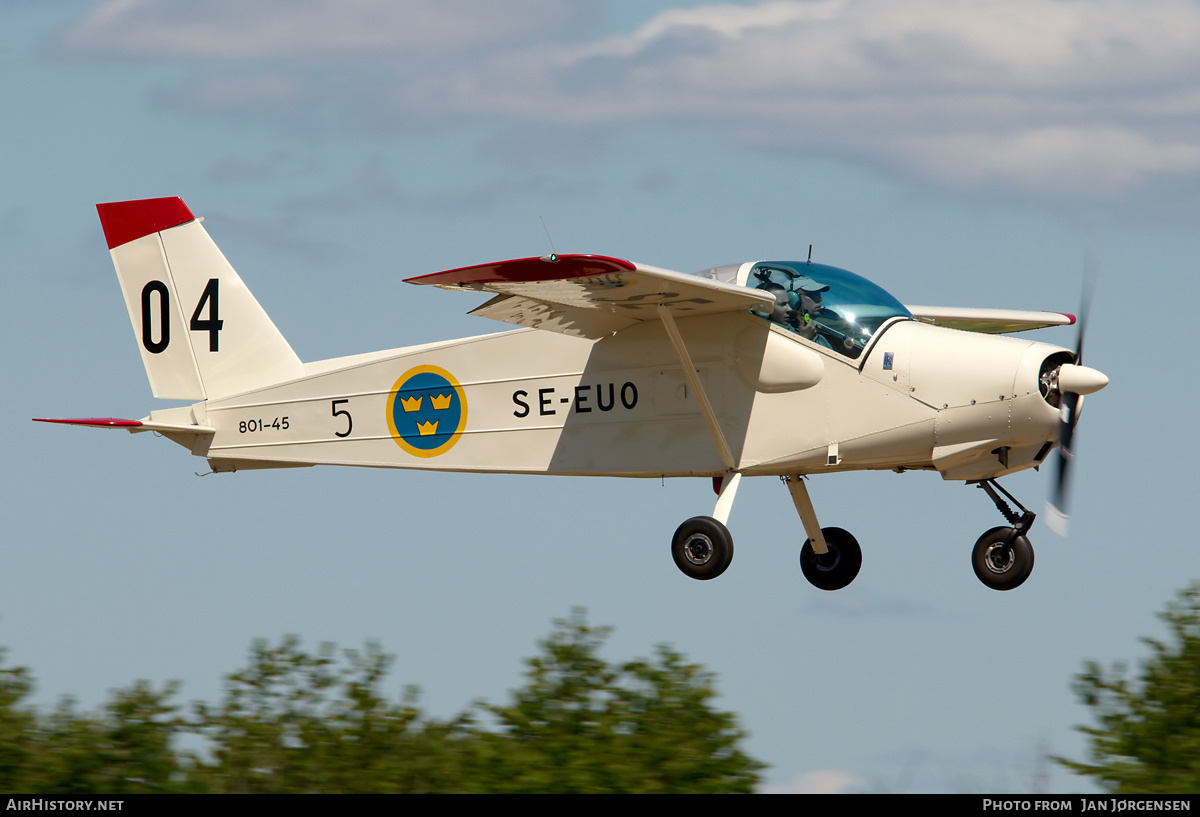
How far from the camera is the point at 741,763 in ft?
38.8

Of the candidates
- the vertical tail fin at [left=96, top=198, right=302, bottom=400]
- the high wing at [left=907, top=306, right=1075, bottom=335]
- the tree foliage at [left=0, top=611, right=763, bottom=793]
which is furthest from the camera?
the vertical tail fin at [left=96, top=198, right=302, bottom=400]

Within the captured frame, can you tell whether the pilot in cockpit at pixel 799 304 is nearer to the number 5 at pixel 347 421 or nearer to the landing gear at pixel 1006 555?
the landing gear at pixel 1006 555

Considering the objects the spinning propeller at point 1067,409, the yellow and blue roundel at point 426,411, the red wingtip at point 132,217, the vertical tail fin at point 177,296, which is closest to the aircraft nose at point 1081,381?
the spinning propeller at point 1067,409

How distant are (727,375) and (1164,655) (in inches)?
177

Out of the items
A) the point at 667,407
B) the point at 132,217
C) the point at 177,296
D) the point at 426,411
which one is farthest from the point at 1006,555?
the point at 132,217

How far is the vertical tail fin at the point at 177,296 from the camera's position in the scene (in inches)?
694

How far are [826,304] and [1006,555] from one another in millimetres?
2724

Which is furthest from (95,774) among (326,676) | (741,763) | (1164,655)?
(1164,655)

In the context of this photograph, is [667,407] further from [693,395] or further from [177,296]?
[177,296]

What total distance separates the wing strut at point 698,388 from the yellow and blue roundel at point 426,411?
97.3 inches

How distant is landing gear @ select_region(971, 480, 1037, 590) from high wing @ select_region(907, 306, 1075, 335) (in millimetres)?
3325

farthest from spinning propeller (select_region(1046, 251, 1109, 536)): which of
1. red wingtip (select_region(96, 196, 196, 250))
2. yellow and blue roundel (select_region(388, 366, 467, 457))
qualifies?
red wingtip (select_region(96, 196, 196, 250))

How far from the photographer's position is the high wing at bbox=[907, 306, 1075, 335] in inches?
670

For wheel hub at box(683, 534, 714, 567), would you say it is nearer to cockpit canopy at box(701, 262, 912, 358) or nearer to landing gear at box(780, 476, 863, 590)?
landing gear at box(780, 476, 863, 590)
